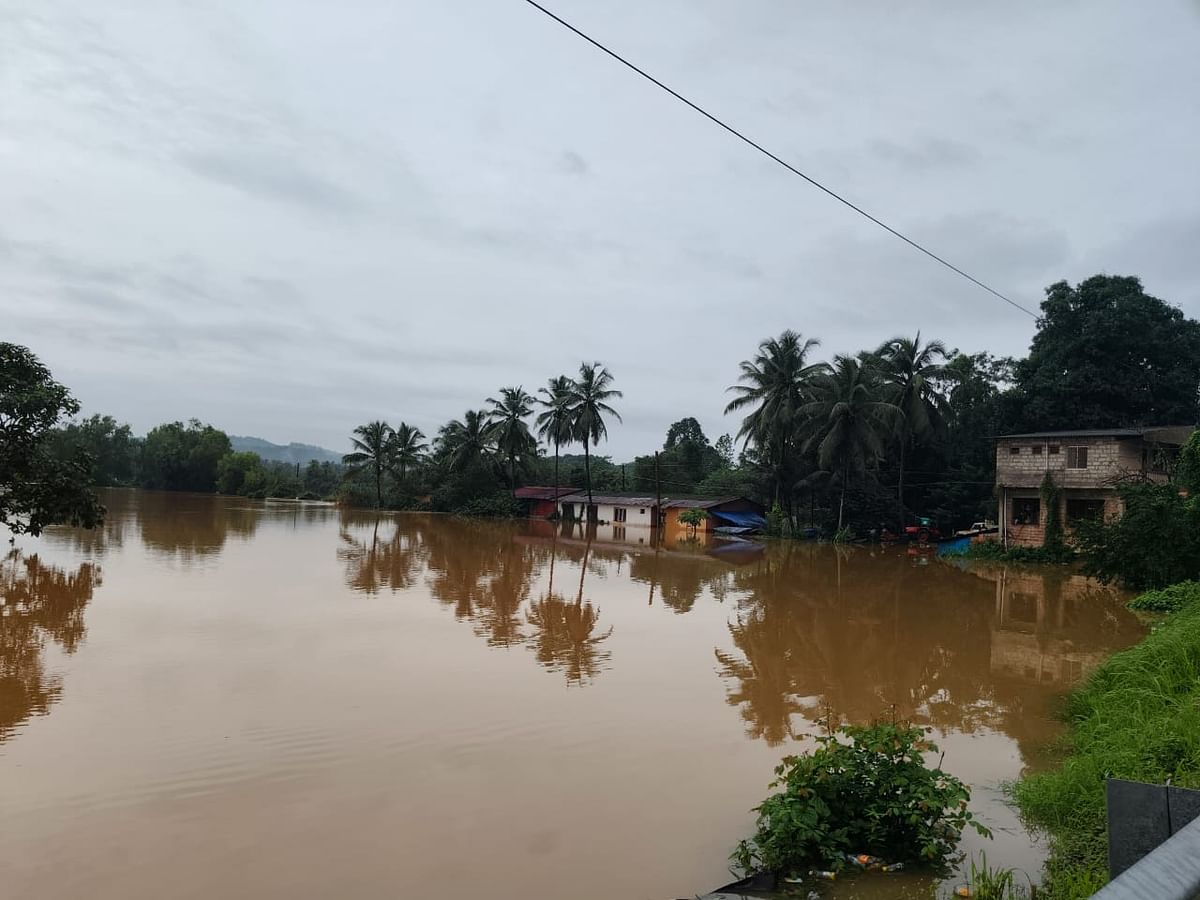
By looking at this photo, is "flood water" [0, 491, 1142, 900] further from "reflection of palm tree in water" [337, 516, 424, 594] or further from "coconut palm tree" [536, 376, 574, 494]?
"coconut palm tree" [536, 376, 574, 494]

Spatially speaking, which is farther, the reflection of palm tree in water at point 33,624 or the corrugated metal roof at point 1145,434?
the corrugated metal roof at point 1145,434

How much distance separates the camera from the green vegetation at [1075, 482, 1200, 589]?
17.1 meters

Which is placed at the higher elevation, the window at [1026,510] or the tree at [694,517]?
the window at [1026,510]

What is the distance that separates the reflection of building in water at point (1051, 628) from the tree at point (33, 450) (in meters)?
19.1

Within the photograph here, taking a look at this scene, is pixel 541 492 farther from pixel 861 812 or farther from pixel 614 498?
pixel 861 812

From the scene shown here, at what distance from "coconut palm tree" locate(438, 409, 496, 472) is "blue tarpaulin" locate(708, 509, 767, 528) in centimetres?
1682

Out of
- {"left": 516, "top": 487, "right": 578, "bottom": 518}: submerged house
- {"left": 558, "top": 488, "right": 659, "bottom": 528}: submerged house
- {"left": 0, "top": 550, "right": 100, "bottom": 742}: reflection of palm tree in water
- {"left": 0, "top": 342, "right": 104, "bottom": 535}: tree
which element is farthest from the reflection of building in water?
{"left": 516, "top": 487, "right": 578, "bottom": 518}: submerged house

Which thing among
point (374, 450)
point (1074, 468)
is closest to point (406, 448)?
point (374, 450)

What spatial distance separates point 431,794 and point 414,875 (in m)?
1.34

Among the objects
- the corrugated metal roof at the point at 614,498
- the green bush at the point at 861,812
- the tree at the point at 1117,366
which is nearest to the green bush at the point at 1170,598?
the green bush at the point at 861,812

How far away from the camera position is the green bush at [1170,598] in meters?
14.4

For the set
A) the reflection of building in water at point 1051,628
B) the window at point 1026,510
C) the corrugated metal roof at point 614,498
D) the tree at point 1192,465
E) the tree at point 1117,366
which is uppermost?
the tree at point 1117,366

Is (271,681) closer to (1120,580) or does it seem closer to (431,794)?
(431,794)

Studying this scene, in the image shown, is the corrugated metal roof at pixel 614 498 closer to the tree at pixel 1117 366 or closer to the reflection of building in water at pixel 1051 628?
the tree at pixel 1117 366
